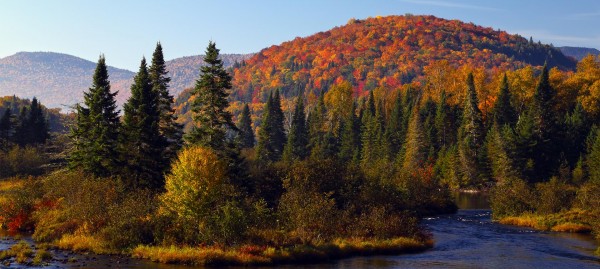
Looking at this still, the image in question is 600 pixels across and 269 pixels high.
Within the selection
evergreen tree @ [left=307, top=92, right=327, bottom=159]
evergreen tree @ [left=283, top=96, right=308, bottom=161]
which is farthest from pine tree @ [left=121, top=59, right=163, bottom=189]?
evergreen tree @ [left=307, top=92, right=327, bottom=159]

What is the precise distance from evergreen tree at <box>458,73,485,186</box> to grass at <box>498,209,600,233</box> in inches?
1823

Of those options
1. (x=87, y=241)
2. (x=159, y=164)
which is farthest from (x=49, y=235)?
(x=159, y=164)

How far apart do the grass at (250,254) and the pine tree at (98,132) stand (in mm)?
20672

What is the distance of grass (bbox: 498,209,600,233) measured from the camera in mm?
75312

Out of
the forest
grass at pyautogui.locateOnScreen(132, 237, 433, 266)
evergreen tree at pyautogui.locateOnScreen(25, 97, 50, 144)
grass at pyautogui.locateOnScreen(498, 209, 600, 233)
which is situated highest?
evergreen tree at pyautogui.locateOnScreen(25, 97, 50, 144)

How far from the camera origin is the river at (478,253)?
163 ft

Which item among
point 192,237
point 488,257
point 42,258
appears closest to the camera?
point 42,258

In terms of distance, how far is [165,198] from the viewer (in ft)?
185

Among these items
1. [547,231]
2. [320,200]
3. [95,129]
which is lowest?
[547,231]

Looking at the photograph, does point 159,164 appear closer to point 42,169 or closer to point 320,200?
point 320,200

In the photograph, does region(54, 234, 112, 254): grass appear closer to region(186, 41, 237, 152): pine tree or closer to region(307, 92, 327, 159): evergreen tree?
region(186, 41, 237, 152): pine tree

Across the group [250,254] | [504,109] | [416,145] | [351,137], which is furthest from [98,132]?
[351,137]

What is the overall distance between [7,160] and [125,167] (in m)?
44.3

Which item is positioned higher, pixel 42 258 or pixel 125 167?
pixel 125 167
